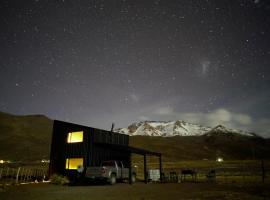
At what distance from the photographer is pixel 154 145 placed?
358ft

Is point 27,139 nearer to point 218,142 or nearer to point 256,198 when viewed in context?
point 256,198

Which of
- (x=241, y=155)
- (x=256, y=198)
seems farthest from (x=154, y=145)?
(x=256, y=198)

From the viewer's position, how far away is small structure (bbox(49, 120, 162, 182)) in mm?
24219

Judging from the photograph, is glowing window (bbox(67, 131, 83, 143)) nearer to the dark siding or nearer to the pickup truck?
the dark siding

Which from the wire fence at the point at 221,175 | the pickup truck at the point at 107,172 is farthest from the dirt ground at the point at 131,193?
the wire fence at the point at 221,175

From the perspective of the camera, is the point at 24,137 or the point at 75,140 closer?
the point at 75,140

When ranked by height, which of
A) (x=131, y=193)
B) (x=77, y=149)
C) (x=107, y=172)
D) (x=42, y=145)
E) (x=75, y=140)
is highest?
(x=42, y=145)

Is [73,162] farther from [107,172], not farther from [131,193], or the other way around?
[131,193]

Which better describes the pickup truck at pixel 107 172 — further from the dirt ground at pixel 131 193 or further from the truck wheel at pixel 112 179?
the dirt ground at pixel 131 193

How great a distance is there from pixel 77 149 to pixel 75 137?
1.35 metres

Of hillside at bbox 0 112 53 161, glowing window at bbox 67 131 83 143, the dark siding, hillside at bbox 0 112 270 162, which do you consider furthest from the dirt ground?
hillside at bbox 0 112 53 161

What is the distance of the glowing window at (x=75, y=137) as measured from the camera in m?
24.9

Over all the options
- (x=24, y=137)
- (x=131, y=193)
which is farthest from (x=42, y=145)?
(x=131, y=193)

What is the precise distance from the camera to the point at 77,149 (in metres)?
24.6
